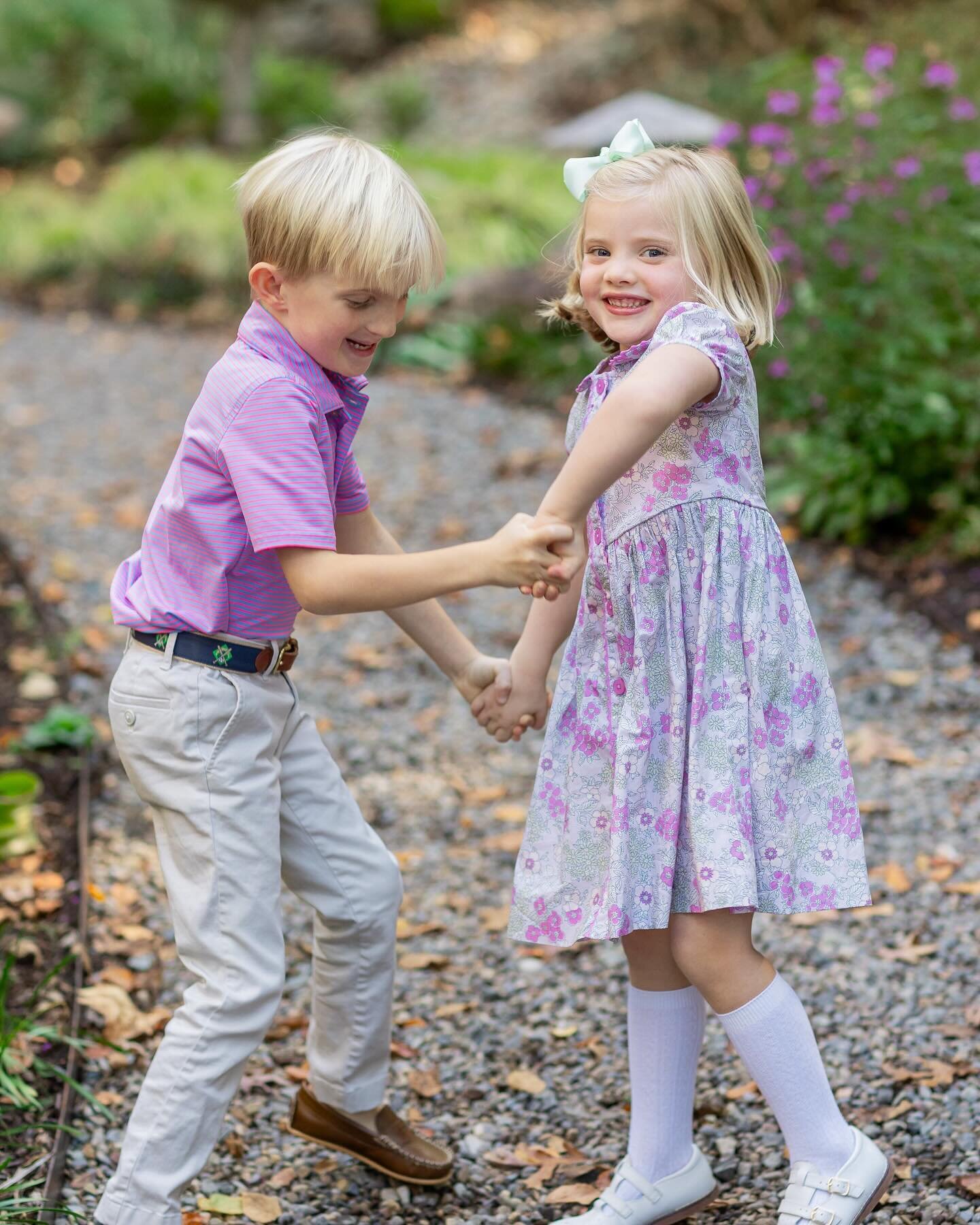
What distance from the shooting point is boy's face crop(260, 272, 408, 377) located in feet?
6.06

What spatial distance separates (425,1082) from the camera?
2.57 m

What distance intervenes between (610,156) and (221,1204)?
5.49ft

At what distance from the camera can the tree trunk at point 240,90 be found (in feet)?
39.8

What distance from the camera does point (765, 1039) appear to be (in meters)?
1.91

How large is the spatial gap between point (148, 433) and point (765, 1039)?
5.48 metres

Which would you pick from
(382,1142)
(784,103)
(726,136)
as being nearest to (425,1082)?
(382,1142)

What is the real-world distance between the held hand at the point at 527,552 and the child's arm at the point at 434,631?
0.43 meters

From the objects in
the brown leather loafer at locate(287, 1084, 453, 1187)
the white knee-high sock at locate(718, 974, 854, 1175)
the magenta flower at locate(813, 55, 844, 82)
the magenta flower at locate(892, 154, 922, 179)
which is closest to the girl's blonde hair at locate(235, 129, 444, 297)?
the white knee-high sock at locate(718, 974, 854, 1175)

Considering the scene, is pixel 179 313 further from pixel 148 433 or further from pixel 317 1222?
pixel 317 1222

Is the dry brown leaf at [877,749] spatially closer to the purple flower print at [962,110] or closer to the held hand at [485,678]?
the held hand at [485,678]

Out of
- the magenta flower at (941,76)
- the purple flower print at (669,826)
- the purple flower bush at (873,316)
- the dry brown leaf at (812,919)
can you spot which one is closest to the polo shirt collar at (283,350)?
the purple flower print at (669,826)

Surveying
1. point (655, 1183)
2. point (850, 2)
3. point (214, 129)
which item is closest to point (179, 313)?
point (214, 129)

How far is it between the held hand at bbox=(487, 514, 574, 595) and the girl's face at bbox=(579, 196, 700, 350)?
0.34m

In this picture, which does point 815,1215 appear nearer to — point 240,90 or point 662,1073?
point 662,1073
